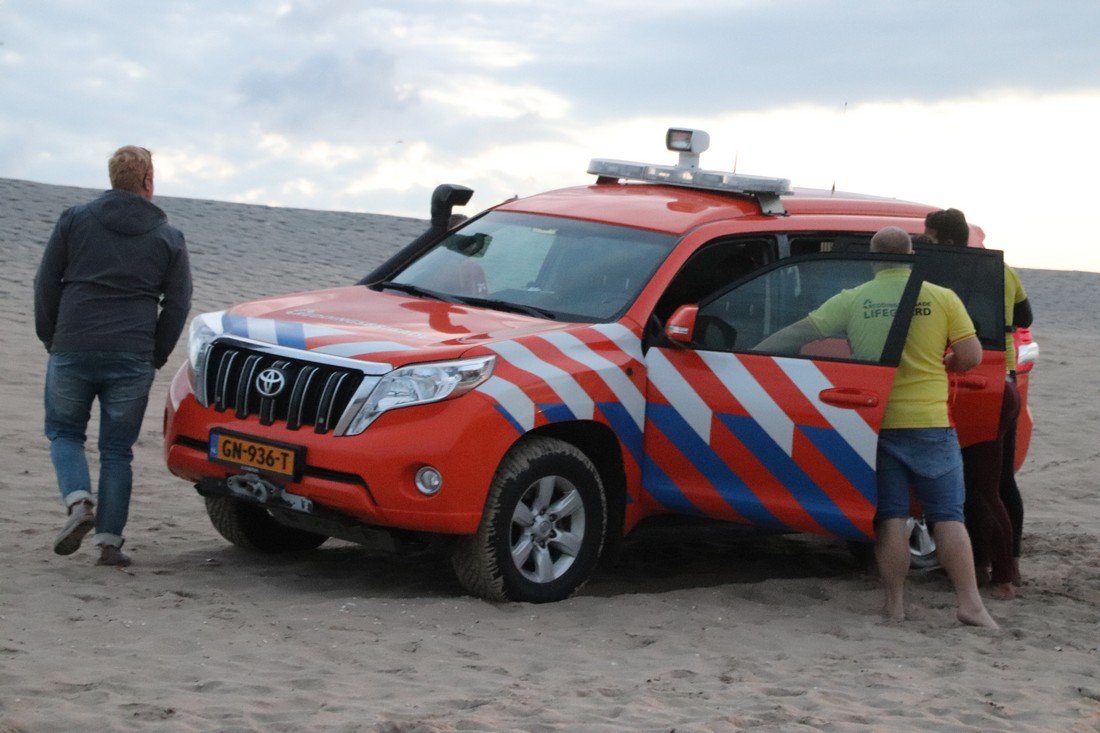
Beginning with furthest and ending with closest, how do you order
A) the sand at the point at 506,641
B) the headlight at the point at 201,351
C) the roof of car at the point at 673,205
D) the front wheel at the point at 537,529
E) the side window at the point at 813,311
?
the roof of car at the point at 673,205, the headlight at the point at 201,351, the side window at the point at 813,311, the front wheel at the point at 537,529, the sand at the point at 506,641

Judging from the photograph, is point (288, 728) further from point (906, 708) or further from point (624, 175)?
point (624, 175)

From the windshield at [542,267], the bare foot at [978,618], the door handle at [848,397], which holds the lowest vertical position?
the bare foot at [978,618]

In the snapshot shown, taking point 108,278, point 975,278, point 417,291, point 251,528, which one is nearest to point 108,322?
point 108,278

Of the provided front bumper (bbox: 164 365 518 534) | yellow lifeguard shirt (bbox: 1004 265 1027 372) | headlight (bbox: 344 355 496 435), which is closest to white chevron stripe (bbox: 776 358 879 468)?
yellow lifeguard shirt (bbox: 1004 265 1027 372)

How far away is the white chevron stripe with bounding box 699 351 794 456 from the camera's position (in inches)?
263

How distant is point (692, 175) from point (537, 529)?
2441 millimetres

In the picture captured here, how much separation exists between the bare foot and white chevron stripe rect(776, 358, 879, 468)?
2.75ft

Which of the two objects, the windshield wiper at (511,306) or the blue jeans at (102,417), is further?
the windshield wiper at (511,306)

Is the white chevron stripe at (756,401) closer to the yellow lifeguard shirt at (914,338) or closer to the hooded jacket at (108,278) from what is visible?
the yellow lifeguard shirt at (914,338)

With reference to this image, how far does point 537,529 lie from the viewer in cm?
650

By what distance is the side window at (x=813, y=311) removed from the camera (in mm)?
6594

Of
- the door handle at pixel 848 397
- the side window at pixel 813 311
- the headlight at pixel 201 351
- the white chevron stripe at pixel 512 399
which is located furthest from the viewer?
the headlight at pixel 201 351

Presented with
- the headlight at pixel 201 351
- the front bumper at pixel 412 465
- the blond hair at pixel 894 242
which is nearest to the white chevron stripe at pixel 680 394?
the front bumper at pixel 412 465

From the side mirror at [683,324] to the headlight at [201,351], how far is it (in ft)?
6.49
